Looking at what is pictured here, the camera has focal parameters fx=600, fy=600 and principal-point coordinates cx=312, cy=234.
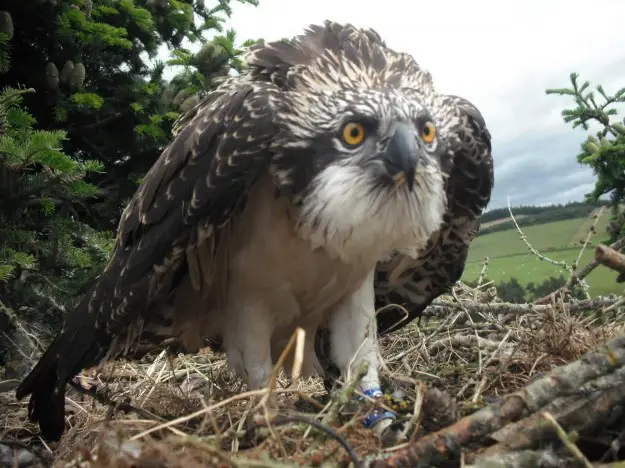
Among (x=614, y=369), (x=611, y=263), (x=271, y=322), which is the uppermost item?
(x=611, y=263)

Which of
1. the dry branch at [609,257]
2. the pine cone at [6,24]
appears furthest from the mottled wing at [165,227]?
the pine cone at [6,24]

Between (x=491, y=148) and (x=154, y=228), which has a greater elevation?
(x=491, y=148)

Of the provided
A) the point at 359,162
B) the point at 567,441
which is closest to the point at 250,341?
the point at 359,162

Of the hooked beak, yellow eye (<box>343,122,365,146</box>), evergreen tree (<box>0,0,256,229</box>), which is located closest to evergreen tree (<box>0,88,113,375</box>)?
evergreen tree (<box>0,0,256,229</box>)

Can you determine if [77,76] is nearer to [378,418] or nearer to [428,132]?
[428,132]

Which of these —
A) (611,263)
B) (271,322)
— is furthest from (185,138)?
(611,263)

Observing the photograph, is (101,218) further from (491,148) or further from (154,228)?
(491,148)

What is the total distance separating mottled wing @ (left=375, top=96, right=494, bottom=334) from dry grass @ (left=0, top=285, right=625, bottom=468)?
27cm

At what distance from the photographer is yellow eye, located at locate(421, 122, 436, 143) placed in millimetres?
1933

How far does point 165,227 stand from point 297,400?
0.80 m

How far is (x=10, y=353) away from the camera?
306 cm

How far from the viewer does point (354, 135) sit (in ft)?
6.05

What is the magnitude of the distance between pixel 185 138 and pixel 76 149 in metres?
2.10

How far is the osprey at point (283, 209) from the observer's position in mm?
1857
